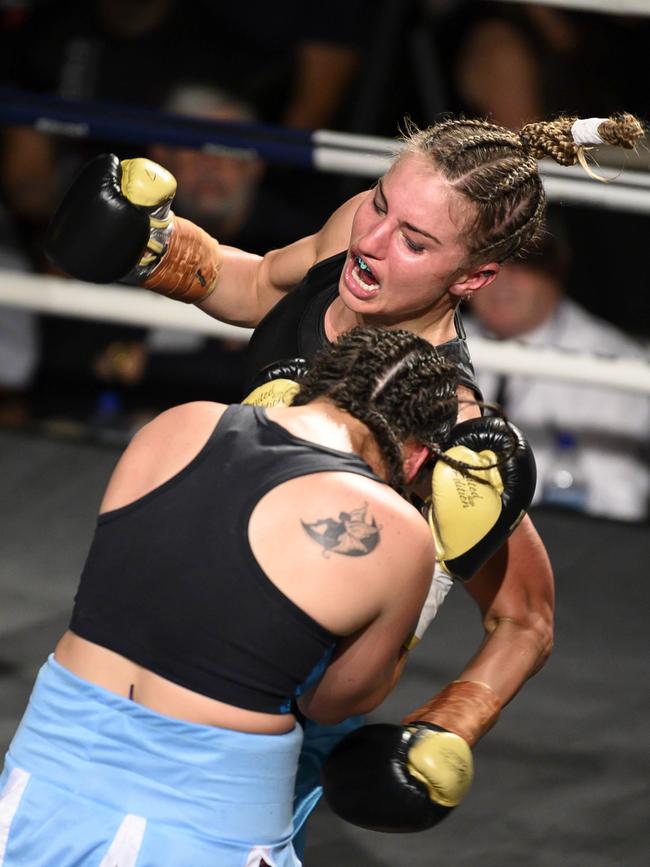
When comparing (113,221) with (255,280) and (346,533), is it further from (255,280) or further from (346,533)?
(346,533)

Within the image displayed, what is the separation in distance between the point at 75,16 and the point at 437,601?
2.47 meters

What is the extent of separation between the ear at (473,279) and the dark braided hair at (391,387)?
0.26m

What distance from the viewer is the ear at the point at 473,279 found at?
1.72 m

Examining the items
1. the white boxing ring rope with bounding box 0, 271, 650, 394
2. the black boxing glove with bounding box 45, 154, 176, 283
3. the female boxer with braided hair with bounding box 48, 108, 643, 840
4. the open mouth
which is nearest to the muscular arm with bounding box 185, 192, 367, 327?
the female boxer with braided hair with bounding box 48, 108, 643, 840

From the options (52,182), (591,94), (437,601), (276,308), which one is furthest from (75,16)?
(437,601)

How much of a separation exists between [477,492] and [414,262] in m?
0.29

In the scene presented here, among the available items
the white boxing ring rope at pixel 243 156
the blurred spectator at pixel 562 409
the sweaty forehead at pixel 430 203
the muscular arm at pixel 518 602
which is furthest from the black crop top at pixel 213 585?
the blurred spectator at pixel 562 409

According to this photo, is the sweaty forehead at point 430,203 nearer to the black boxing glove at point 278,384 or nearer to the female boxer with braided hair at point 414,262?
the female boxer with braided hair at point 414,262

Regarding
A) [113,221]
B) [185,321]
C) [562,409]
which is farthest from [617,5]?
[113,221]

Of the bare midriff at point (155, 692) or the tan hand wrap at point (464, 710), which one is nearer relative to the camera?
the bare midriff at point (155, 692)

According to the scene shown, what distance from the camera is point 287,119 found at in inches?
146

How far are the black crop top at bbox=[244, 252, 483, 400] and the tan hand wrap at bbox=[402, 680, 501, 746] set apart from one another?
40cm

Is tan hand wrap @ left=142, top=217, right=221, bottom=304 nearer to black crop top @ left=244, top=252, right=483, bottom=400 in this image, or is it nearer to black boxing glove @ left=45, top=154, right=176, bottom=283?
black boxing glove @ left=45, top=154, right=176, bottom=283

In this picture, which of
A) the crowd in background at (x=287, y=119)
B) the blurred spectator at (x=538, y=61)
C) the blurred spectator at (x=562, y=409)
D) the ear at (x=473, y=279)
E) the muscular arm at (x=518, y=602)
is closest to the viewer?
the ear at (x=473, y=279)
